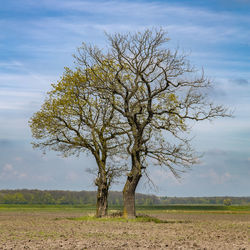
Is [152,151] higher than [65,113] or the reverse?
the reverse

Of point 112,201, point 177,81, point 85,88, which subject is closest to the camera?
point 177,81

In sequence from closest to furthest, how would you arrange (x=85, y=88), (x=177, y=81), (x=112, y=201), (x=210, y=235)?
(x=210, y=235)
(x=177, y=81)
(x=85, y=88)
(x=112, y=201)

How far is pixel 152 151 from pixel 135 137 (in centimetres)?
200

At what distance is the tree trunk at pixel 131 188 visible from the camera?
1527 inches

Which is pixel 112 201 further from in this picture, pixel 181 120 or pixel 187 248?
pixel 187 248

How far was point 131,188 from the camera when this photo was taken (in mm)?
39000

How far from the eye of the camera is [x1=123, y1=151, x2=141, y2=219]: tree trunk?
3878 cm

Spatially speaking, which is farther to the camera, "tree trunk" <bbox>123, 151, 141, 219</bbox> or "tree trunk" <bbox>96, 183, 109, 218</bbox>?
"tree trunk" <bbox>96, 183, 109, 218</bbox>

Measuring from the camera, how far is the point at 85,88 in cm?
4084

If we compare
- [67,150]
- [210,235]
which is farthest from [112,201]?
[210,235]

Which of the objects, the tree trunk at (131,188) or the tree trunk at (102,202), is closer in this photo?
the tree trunk at (131,188)

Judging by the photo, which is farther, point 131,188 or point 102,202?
point 102,202

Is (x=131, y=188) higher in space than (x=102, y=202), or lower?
higher

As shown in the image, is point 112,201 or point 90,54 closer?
point 90,54
